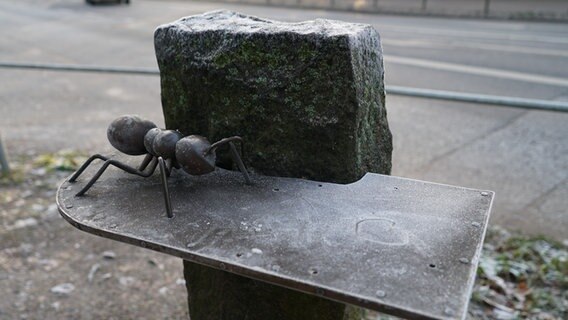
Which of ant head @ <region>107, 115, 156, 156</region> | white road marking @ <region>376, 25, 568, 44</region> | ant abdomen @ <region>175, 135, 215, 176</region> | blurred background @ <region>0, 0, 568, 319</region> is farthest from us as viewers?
white road marking @ <region>376, 25, 568, 44</region>

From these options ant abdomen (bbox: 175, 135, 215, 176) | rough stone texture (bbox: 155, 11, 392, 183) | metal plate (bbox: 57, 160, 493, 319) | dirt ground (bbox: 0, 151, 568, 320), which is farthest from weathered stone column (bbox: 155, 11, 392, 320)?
dirt ground (bbox: 0, 151, 568, 320)

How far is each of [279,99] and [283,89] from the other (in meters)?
0.04

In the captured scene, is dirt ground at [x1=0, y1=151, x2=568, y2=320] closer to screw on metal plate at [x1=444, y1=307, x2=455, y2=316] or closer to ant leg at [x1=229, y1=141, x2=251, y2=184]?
ant leg at [x1=229, y1=141, x2=251, y2=184]

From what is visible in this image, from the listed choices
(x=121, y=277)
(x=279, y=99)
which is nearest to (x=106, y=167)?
(x=279, y=99)

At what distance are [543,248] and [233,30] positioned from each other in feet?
8.56

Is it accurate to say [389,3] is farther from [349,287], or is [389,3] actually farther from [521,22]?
[349,287]

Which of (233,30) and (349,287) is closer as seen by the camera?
(349,287)

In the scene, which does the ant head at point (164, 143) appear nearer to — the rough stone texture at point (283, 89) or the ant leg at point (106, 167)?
the ant leg at point (106, 167)

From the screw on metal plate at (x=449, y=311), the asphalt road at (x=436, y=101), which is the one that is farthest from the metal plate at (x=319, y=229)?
the asphalt road at (x=436, y=101)

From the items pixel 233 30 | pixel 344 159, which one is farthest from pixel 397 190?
pixel 233 30

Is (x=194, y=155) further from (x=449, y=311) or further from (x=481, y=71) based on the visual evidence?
(x=481, y=71)

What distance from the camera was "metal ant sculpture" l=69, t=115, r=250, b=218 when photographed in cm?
173

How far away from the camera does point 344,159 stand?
6.05ft

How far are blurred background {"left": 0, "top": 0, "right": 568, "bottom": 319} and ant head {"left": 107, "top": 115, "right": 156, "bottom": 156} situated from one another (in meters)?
1.44
